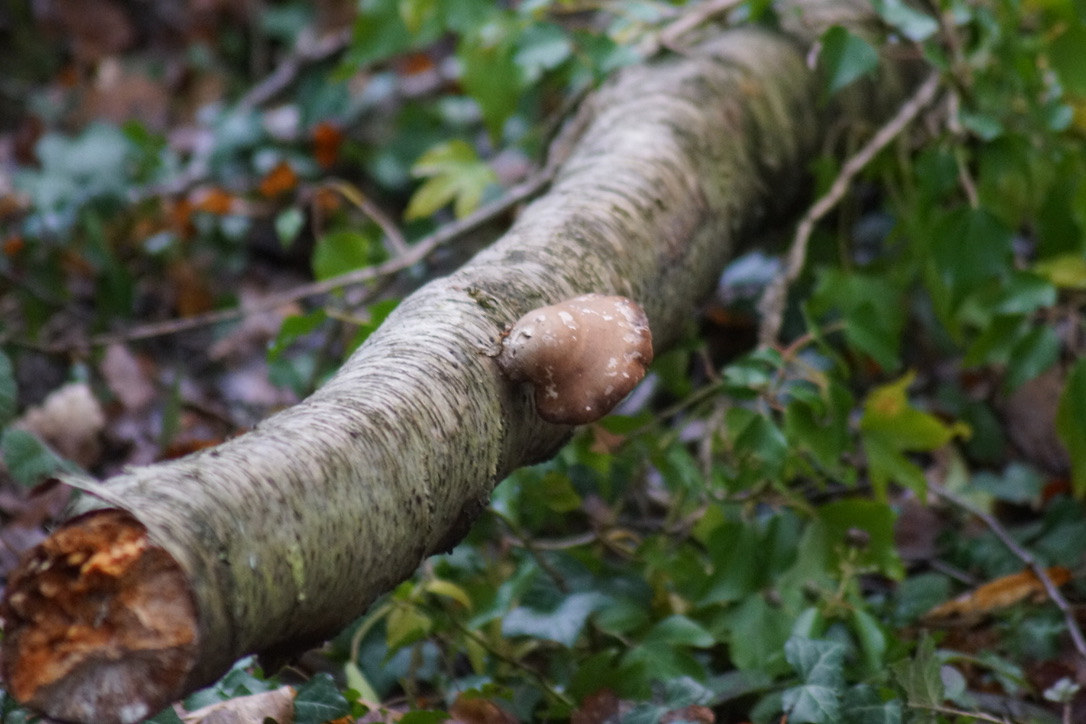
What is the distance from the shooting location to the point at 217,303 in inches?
122

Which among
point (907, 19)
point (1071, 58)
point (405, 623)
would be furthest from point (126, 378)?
point (1071, 58)

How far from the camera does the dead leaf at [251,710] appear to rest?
1205 millimetres

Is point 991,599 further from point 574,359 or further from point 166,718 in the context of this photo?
point 166,718

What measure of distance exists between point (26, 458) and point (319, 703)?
0.60 metres

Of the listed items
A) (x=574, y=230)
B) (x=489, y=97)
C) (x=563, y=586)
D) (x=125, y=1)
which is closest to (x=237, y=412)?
(x=489, y=97)

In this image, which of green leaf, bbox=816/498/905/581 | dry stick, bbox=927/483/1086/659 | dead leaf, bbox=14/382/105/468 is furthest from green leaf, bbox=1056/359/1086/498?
dead leaf, bbox=14/382/105/468

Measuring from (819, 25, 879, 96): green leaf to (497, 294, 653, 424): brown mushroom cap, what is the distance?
894mm

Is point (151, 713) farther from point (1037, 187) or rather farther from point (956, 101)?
point (1037, 187)

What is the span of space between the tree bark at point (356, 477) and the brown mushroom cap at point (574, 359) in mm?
51

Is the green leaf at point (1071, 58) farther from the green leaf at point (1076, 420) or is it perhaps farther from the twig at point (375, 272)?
the twig at point (375, 272)

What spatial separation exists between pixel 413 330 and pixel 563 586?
68cm

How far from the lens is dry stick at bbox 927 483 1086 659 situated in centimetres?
161

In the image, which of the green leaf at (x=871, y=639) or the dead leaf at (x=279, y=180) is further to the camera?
the dead leaf at (x=279, y=180)

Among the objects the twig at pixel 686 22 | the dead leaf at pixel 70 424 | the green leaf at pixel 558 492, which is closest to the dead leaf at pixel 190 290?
the dead leaf at pixel 70 424
